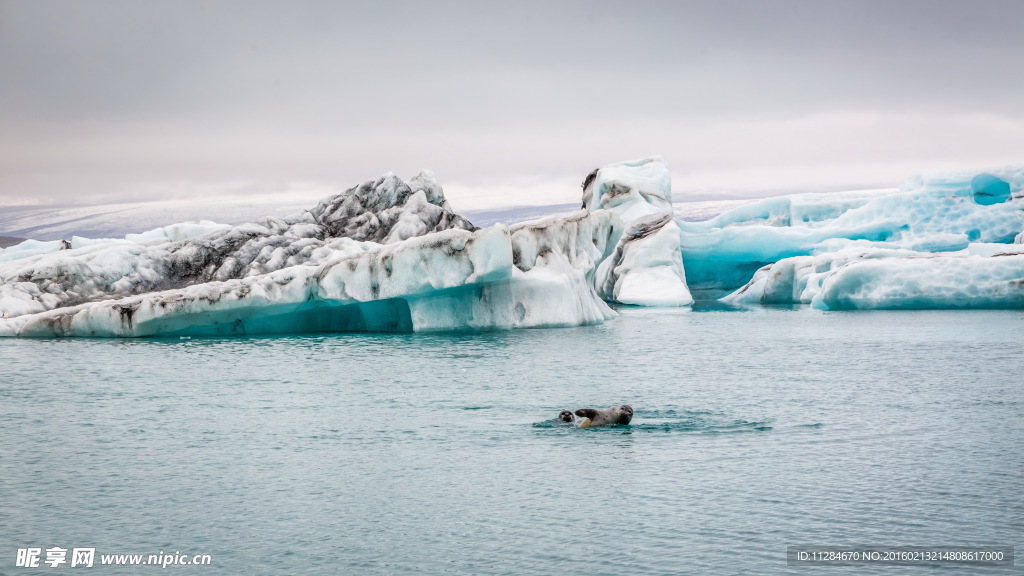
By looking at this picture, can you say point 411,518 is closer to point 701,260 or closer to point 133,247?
point 133,247

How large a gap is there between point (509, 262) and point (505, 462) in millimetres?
14132

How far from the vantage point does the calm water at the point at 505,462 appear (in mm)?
7453

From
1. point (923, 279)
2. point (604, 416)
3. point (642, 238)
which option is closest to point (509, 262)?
point (604, 416)

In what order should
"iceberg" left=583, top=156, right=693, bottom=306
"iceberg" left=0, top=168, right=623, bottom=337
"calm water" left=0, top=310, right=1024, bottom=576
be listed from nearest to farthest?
"calm water" left=0, top=310, right=1024, bottom=576 < "iceberg" left=0, top=168, right=623, bottom=337 < "iceberg" left=583, top=156, right=693, bottom=306

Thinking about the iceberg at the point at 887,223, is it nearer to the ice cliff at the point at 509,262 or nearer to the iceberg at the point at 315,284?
the ice cliff at the point at 509,262

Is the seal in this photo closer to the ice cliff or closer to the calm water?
the calm water

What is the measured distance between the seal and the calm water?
0.20 m

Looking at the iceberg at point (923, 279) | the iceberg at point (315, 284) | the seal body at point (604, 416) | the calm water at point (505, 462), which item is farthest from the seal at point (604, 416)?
the iceberg at point (923, 279)

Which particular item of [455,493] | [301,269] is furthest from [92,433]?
[301,269]

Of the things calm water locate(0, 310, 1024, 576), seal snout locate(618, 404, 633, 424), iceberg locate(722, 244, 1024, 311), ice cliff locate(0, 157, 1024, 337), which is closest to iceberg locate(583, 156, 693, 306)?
ice cliff locate(0, 157, 1024, 337)

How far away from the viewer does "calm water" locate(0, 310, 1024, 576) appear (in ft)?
24.5

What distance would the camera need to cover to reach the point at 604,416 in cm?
1207

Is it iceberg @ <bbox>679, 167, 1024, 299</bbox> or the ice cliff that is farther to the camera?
iceberg @ <bbox>679, 167, 1024, 299</bbox>

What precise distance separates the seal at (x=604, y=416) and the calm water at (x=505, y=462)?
0.64 ft
